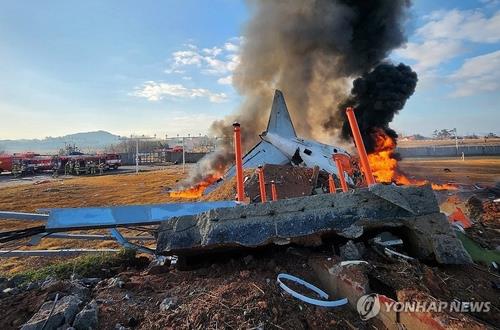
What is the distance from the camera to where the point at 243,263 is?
3947 mm

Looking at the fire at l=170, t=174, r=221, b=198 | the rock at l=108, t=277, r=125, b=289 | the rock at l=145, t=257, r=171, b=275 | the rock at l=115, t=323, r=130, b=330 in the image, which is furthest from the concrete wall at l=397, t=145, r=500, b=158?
the rock at l=115, t=323, r=130, b=330

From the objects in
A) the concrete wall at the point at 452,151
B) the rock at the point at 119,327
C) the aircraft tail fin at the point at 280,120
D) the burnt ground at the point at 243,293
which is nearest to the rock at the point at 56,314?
the burnt ground at the point at 243,293

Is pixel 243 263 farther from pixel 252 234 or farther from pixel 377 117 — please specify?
pixel 377 117

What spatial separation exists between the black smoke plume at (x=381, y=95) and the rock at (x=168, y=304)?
19.3m

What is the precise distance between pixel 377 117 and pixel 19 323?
2063 cm

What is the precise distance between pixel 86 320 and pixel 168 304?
0.70 metres

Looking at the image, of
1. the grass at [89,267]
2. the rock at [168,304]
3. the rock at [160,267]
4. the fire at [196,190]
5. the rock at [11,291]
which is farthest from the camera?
the fire at [196,190]

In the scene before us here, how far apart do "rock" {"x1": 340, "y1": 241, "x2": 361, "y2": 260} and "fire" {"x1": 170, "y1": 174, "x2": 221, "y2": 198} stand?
14.2 m

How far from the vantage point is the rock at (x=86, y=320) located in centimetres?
289

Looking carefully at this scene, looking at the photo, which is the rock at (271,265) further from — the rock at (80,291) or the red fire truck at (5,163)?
the red fire truck at (5,163)

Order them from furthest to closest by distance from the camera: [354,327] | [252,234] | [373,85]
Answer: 1. [373,85]
2. [252,234]
3. [354,327]

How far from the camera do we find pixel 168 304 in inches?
125

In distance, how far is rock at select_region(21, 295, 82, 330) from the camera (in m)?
2.87

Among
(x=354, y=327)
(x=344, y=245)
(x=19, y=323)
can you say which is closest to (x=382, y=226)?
(x=344, y=245)
